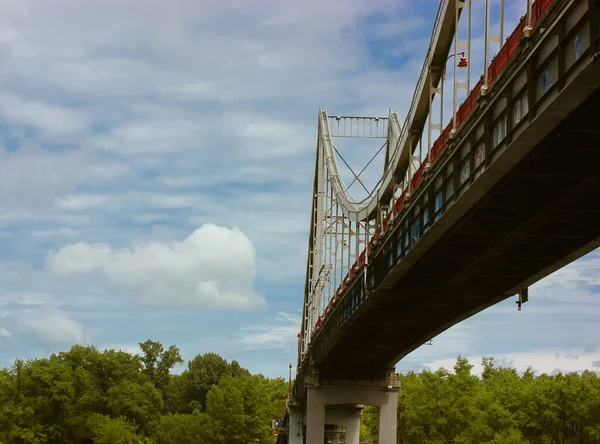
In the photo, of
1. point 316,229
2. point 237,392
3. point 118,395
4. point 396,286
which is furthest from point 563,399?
point 118,395

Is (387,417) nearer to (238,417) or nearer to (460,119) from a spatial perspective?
(238,417)

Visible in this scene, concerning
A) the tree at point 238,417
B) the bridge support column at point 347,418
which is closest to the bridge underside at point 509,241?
the bridge support column at point 347,418

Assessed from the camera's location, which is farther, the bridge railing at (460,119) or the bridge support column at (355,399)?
the bridge support column at (355,399)

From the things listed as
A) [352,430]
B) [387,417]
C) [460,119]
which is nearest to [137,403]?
[352,430]

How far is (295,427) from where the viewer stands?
9938 cm

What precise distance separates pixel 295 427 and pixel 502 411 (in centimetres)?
2159

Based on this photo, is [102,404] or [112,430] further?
[102,404]

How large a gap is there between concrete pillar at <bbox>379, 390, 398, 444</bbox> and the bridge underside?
19687 mm

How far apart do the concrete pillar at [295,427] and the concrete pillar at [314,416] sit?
13.8m

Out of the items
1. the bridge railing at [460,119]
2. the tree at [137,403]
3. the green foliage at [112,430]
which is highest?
the bridge railing at [460,119]

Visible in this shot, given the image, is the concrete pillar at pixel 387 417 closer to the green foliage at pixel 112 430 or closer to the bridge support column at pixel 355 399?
the bridge support column at pixel 355 399

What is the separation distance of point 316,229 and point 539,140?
7608cm

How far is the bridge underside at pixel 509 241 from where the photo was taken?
86.5 ft

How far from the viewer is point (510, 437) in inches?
3435
